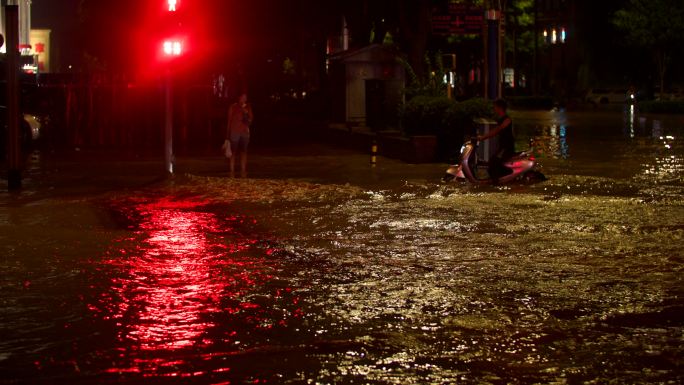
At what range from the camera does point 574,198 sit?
1802cm

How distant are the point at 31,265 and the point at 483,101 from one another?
15768mm

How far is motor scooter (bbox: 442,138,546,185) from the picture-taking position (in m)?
20.8

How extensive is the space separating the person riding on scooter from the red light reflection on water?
721 cm

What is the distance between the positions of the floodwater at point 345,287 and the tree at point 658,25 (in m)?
50.2

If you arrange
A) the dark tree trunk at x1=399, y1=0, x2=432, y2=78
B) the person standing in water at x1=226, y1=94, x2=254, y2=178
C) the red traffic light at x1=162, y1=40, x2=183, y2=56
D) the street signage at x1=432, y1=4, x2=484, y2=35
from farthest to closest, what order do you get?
the dark tree trunk at x1=399, y1=0, x2=432, y2=78
the street signage at x1=432, y1=4, x2=484, y2=35
the person standing in water at x1=226, y1=94, x2=254, y2=178
the red traffic light at x1=162, y1=40, x2=183, y2=56

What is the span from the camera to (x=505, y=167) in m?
20.8

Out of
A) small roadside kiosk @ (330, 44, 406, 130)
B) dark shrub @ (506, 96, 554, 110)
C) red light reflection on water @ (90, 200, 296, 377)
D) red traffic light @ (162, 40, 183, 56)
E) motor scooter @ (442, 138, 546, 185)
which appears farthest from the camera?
dark shrub @ (506, 96, 554, 110)

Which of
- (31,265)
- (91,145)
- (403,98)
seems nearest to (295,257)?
(31,265)

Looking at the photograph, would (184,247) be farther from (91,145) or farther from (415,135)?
(91,145)

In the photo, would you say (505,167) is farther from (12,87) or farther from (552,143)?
(552,143)

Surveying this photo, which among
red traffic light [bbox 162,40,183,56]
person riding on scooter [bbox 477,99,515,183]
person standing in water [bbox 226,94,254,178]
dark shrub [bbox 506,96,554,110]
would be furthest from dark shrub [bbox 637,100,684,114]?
red traffic light [bbox 162,40,183,56]

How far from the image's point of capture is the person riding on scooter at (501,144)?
2088cm

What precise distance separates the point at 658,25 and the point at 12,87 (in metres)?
54.2

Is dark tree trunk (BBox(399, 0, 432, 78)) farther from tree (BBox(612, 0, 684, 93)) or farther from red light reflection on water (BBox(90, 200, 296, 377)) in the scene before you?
tree (BBox(612, 0, 684, 93))
